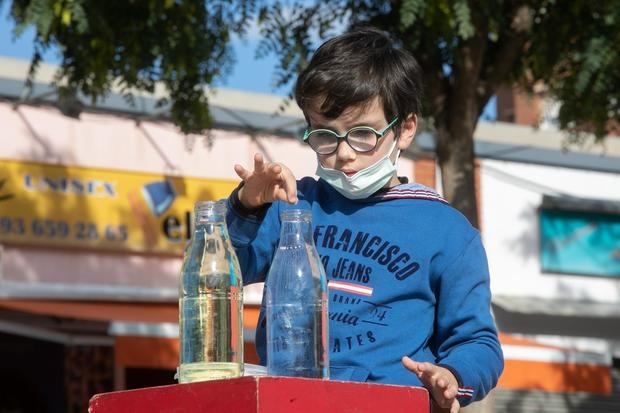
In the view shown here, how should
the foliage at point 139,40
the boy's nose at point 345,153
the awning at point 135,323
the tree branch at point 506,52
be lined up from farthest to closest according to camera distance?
the awning at point 135,323 → the tree branch at point 506,52 → the foliage at point 139,40 → the boy's nose at point 345,153

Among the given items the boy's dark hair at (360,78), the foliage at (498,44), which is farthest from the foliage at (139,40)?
the boy's dark hair at (360,78)

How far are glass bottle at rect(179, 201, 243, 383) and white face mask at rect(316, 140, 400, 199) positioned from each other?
0.29 metres

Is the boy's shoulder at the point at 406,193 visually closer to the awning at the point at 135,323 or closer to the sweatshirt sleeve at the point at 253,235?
→ the sweatshirt sleeve at the point at 253,235

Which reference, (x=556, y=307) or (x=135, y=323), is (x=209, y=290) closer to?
(x=135, y=323)

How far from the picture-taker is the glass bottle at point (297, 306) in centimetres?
280

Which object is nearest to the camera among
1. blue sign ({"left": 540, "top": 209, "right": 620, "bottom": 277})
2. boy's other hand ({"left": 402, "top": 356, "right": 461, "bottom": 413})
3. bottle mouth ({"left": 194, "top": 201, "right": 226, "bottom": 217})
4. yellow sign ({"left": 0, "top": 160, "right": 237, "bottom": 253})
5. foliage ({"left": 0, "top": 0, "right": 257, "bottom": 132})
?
boy's other hand ({"left": 402, "top": 356, "right": 461, "bottom": 413})

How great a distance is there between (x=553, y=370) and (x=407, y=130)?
8.44 meters

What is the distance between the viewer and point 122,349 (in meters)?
10.9

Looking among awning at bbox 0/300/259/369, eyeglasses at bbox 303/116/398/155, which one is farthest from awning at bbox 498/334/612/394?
eyeglasses at bbox 303/116/398/155

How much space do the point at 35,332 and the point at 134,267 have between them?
7.67ft

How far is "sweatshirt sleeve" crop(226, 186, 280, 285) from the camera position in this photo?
3.14m

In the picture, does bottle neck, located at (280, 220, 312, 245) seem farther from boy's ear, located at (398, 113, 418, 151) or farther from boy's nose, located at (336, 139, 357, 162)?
boy's ear, located at (398, 113, 418, 151)

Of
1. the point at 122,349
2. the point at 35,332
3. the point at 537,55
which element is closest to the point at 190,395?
the point at 537,55

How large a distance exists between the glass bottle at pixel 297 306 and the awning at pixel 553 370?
812 centimetres
